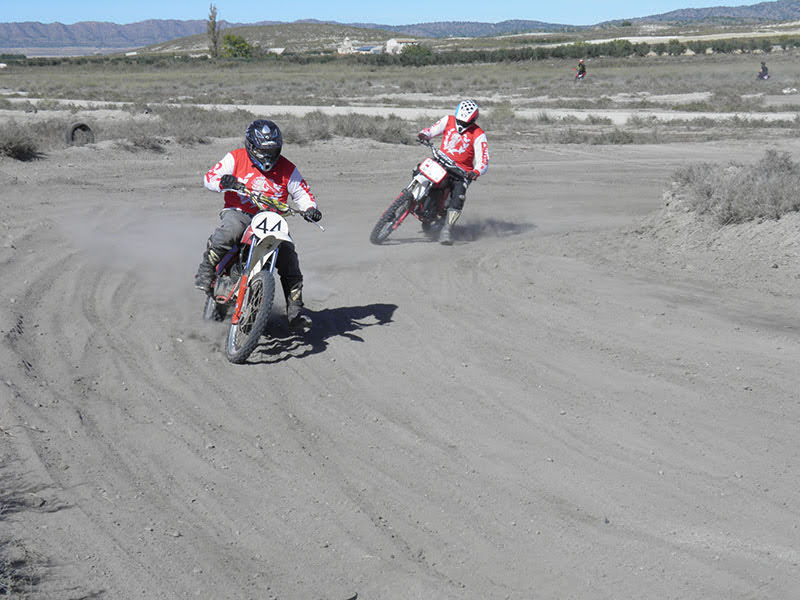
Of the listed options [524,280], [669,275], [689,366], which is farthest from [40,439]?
[669,275]

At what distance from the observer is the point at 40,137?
20.2 meters

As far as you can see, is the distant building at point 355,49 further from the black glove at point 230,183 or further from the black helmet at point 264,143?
the black glove at point 230,183

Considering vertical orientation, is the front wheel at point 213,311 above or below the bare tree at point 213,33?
below

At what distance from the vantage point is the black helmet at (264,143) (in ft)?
25.0

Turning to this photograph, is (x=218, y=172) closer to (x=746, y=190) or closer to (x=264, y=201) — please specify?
(x=264, y=201)

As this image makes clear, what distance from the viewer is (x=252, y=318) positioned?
24.3 ft

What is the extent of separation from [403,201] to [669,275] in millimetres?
3684

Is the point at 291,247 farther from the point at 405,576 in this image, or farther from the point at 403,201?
the point at 403,201

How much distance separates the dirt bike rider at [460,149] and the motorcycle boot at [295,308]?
4.83 m

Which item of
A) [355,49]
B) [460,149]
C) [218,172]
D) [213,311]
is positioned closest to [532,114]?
[460,149]

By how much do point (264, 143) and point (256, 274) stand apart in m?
1.15

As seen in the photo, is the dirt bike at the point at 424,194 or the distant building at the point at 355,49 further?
the distant building at the point at 355,49

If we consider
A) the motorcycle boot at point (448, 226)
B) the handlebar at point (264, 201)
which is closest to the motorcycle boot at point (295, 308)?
the handlebar at point (264, 201)

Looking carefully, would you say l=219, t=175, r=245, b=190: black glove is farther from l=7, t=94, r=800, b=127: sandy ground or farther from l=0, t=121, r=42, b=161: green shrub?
l=7, t=94, r=800, b=127: sandy ground
